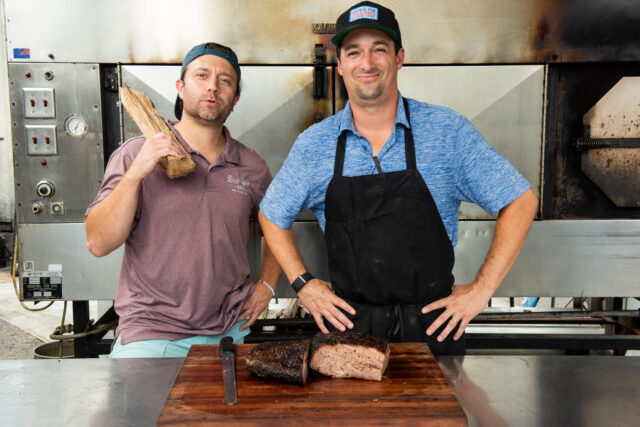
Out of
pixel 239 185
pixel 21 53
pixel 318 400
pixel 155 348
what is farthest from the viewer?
pixel 21 53

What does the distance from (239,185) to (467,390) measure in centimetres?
112

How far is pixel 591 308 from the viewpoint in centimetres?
350

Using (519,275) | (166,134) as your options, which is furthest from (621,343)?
(166,134)

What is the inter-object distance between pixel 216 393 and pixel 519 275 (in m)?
2.09

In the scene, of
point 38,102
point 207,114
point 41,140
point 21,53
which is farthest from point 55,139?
point 207,114

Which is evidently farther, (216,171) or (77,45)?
(77,45)

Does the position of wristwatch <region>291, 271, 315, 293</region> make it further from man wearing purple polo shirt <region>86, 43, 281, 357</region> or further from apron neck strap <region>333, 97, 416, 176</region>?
apron neck strap <region>333, 97, 416, 176</region>

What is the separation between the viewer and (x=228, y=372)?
1.08 m

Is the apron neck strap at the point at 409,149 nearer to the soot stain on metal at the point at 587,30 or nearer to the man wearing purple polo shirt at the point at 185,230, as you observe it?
the man wearing purple polo shirt at the point at 185,230

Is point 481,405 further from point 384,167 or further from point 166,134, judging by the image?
point 166,134

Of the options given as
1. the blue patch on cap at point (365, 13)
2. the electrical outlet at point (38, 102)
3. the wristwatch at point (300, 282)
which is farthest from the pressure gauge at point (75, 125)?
the blue patch on cap at point (365, 13)

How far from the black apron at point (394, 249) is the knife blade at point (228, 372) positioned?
0.53m

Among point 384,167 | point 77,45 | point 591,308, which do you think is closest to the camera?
point 384,167

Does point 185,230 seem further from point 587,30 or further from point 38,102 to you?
point 587,30
